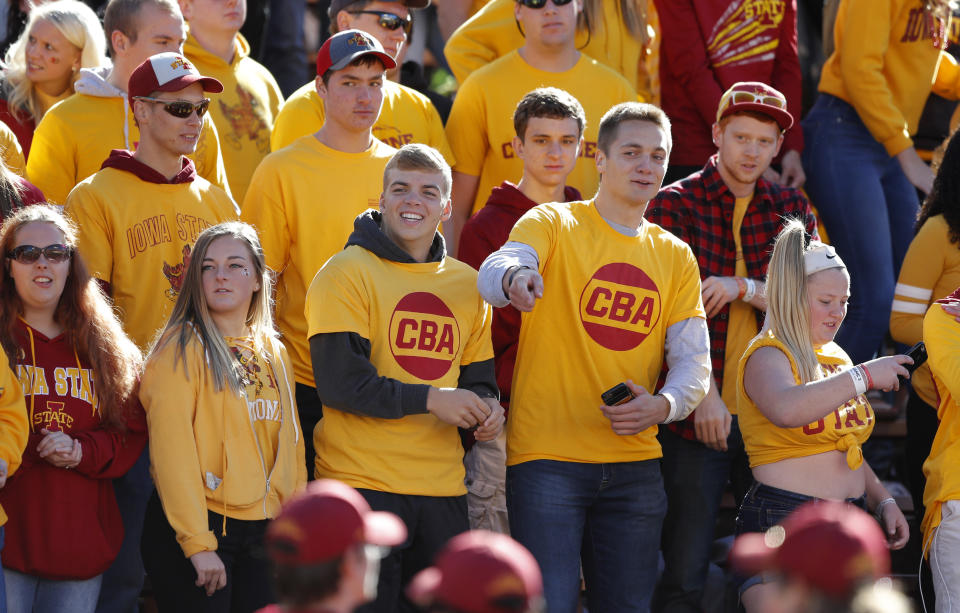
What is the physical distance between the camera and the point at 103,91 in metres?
4.90

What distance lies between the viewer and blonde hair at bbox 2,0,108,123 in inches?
212

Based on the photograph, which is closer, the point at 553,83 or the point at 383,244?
the point at 383,244

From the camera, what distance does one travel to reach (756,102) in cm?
490

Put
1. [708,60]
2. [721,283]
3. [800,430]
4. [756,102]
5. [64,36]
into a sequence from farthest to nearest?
[708,60], [64,36], [756,102], [721,283], [800,430]

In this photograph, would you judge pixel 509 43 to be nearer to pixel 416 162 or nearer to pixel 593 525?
pixel 416 162

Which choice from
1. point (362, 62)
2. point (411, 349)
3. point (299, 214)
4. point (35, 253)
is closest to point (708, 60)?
point (362, 62)

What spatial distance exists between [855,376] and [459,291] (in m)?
1.36

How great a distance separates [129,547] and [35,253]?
1056 mm

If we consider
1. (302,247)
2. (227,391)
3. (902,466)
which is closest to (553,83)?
(302,247)

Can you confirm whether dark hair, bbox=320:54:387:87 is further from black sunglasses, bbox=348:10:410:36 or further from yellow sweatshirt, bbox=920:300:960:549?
yellow sweatshirt, bbox=920:300:960:549

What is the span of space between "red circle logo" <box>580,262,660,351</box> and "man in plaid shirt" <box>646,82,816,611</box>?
507mm

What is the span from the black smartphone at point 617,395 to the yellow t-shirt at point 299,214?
4.16ft

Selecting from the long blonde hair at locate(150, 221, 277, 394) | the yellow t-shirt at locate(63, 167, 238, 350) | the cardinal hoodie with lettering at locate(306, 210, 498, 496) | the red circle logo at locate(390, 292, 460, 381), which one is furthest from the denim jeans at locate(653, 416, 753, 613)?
the yellow t-shirt at locate(63, 167, 238, 350)

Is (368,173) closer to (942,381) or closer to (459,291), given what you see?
(459,291)
